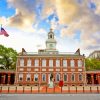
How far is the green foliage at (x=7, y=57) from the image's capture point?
194 feet

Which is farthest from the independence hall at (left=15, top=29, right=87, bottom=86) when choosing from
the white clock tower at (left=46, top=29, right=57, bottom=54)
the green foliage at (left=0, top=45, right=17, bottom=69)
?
the white clock tower at (left=46, top=29, right=57, bottom=54)

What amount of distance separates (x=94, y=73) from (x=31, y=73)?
1495 centimetres

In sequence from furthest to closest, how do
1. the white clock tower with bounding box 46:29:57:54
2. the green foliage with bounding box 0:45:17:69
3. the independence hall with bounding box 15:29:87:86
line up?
the white clock tower with bounding box 46:29:57:54, the green foliage with bounding box 0:45:17:69, the independence hall with bounding box 15:29:87:86

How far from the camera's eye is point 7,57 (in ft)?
197

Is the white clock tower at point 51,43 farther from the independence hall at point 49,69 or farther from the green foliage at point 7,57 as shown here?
the independence hall at point 49,69

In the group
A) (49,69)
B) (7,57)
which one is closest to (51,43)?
(7,57)

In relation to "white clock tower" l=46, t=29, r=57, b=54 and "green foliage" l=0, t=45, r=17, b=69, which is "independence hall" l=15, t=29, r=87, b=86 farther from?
"white clock tower" l=46, t=29, r=57, b=54

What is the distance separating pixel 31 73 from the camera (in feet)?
161

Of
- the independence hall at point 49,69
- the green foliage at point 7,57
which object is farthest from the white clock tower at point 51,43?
the independence hall at point 49,69

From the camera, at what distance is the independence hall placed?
4894cm

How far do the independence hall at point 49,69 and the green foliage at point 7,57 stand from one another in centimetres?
1114

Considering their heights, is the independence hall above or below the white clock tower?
below

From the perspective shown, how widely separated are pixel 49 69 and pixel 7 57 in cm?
1577

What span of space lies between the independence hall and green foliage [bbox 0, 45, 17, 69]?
11.1 metres
